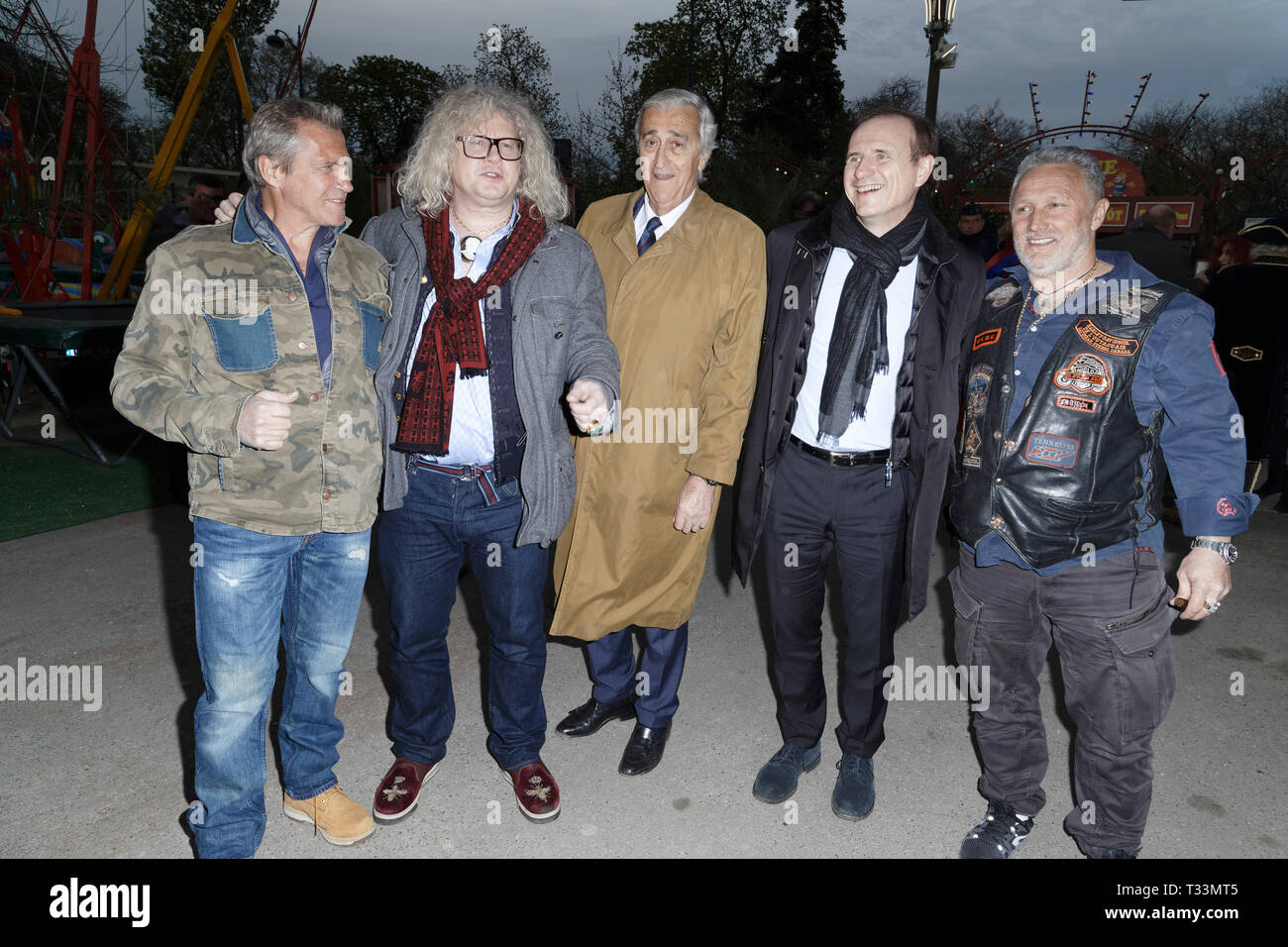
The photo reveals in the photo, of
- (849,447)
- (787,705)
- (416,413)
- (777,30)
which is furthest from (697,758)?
(777,30)

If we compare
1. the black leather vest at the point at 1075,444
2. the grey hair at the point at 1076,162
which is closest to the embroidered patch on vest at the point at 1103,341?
the black leather vest at the point at 1075,444

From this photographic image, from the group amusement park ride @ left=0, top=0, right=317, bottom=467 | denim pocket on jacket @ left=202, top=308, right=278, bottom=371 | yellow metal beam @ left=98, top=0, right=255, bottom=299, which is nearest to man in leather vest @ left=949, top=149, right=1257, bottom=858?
denim pocket on jacket @ left=202, top=308, right=278, bottom=371

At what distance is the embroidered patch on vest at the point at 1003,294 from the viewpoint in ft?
8.20

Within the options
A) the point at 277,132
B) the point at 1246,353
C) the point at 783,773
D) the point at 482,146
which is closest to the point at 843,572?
the point at 783,773

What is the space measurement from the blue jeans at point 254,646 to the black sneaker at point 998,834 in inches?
79.1

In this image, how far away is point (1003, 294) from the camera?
8.30 feet

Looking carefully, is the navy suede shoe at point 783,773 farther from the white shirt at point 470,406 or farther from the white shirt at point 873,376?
the white shirt at point 470,406

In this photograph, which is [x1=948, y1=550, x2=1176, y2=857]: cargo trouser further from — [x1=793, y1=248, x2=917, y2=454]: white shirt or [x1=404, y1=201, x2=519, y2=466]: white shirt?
[x1=404, y1=201, x2=519, y2=466]: white shirt

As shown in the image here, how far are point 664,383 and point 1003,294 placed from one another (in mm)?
1061

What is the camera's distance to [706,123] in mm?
2906

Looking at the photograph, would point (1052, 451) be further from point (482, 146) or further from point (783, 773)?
point (482, 146)
